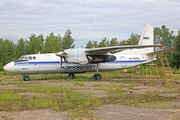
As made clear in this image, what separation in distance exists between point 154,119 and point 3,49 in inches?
2207

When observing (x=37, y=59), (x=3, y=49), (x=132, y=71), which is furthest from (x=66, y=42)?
(x=37, y=59)

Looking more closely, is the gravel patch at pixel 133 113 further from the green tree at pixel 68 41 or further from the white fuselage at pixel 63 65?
the green tree at pixel 68 41

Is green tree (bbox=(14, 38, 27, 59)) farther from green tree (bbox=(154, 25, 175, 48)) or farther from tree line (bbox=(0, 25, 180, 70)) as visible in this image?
green tree (bbox=(154, 25, 175, 48))

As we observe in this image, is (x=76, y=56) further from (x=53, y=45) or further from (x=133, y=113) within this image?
(x=53, y=45)

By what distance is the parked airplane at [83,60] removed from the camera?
1834cm

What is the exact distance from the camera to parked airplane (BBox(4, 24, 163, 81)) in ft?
60.2

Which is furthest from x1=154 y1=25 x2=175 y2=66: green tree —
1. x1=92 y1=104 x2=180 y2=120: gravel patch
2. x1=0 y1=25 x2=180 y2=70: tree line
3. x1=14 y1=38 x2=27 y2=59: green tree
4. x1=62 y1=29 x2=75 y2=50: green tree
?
x1=92 y1=104 x2=180 y2=120: gravel patch

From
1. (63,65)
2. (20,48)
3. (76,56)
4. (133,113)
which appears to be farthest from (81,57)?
(20,48)

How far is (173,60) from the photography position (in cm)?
3909

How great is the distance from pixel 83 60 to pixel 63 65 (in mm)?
2551

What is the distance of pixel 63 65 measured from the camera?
2000 centimetres

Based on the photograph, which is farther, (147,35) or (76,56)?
(147,35)

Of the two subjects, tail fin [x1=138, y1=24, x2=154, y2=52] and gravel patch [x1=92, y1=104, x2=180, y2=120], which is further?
tail fin [x1=138, y1=24, x2=154, y2=52]

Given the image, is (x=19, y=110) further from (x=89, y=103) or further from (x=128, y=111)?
(x=128, y=111)
